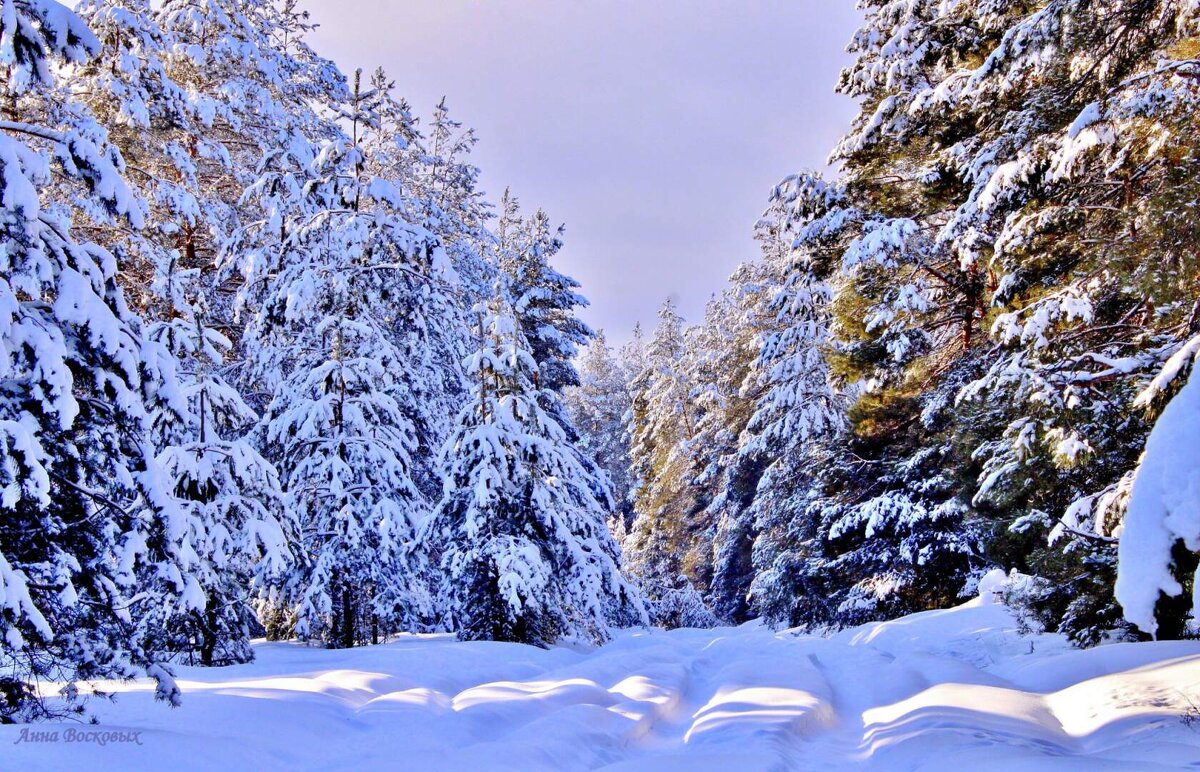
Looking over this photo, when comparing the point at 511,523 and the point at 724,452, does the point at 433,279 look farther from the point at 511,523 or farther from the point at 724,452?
the point at 724,452

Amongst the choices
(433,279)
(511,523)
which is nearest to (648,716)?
(511,523)

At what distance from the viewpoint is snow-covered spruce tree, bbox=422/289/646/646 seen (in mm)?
11615

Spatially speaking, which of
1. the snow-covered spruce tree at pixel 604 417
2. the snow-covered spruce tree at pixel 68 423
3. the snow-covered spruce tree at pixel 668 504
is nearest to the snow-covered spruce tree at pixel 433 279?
the snow-covered spruce tree at pixel 68 423

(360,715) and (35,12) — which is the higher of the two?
(35,12)

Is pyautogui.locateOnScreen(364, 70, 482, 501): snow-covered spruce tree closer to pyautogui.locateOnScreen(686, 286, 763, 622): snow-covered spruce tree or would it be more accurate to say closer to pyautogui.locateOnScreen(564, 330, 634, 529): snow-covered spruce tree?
pyautogui.locateOnScreen(686, 286, 763, 622): snow-covered spruce tree

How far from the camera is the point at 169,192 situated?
12.6 meters

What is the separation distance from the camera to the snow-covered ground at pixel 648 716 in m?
4.60

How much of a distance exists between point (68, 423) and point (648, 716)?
16.8 feet

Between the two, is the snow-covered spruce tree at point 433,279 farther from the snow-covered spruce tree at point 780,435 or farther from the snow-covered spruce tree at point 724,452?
the snow-covered spruce tree at point 724,452

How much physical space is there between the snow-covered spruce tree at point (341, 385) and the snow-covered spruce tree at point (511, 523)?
36.2 inches

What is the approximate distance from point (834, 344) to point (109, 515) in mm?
15980

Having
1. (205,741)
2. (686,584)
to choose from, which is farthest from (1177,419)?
(686,584)

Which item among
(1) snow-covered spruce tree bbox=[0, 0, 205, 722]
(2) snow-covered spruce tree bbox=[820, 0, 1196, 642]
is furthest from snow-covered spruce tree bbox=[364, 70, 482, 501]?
(2) snow-covered spruce tree bbox=[820, 0, 1196, 642]

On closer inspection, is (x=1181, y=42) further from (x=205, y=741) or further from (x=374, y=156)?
(x=374, y=156)
